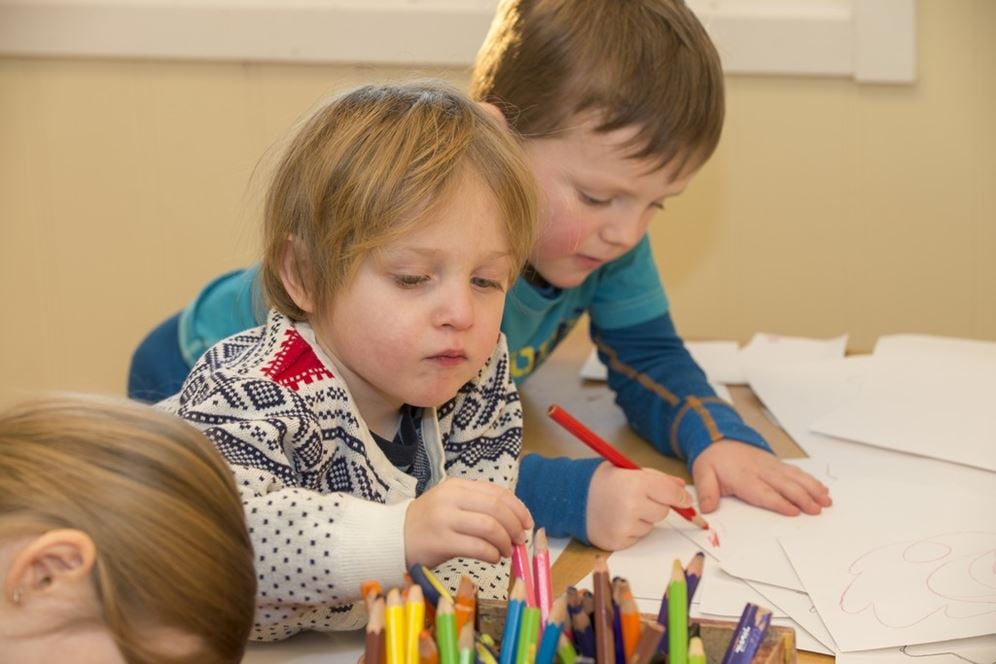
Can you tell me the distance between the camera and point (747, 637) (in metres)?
0.54

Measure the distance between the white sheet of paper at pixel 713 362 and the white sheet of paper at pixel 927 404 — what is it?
0.14m

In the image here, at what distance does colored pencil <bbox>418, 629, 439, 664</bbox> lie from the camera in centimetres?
50

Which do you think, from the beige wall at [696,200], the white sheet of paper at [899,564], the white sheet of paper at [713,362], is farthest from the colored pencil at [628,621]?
the beige wall at [696,200]

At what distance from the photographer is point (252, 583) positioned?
552 mm

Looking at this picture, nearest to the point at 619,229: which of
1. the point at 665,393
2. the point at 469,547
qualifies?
the point at 665,393

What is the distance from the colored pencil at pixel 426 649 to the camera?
1.64 ft

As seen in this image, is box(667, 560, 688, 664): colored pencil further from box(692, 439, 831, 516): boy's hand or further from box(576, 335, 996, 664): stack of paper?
box(692, 439, 831, 516): boy's hand

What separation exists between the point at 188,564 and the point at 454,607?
0.38 ft

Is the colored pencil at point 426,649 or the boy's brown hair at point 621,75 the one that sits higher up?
the boy's brown hair at point 621,75

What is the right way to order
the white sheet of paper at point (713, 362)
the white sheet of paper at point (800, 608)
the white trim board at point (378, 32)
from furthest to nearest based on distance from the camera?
the white trim board at point (378, 32) < the white sheet of paper at point (713, 362) < the white sheet of paper at point (800, 608)

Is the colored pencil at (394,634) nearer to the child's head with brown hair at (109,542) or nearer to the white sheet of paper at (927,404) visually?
the child's head with brown hair at (109,542)

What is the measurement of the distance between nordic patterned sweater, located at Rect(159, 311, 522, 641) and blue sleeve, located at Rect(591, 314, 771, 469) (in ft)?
0.73

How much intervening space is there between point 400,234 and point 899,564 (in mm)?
382

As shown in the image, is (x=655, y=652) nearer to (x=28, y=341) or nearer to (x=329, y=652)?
(x=329, y=652)
